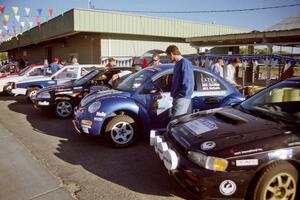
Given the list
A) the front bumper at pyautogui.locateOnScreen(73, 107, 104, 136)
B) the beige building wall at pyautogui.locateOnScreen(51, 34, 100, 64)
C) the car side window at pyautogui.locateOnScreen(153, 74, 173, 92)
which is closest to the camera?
the front bumper at pyautogui.locateOnScreen(73, 107, 104, 136)

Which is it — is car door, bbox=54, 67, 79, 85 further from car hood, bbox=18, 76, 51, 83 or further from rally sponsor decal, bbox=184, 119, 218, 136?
rally sponsor decal, bbox=184, 119, 218, 136

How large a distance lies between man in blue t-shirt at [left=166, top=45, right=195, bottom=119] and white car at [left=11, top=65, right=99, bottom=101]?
612cm

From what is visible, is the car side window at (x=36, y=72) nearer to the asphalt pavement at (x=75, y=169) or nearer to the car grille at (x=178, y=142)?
the asphalt pavement at (x=75, y=169)

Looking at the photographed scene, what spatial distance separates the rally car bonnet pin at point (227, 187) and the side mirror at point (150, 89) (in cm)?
272

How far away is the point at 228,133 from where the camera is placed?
3236 mm

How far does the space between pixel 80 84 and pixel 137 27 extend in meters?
12.4

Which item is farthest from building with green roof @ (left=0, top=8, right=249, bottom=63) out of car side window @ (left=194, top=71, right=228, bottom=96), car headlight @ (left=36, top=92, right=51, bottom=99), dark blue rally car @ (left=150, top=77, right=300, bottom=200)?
dark blue rally car @ (left=150, top=77, right=300, bottom=200)

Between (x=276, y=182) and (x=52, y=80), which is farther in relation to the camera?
(x=52, y=80)

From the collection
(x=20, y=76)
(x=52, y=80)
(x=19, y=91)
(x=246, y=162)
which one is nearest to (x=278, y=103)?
(x=246, y=162)

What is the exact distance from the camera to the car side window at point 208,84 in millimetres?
5664

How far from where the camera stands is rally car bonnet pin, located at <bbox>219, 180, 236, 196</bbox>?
115 inches

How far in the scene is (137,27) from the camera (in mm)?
19797

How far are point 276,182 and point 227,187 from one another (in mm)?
551

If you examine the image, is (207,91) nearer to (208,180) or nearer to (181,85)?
(181,85)
